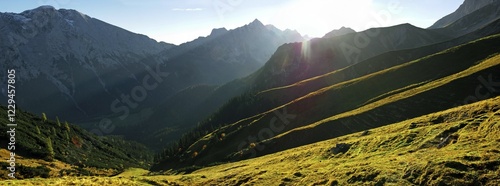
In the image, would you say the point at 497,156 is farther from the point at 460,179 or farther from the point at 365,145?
the point at 365,145

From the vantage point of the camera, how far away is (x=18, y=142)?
146m

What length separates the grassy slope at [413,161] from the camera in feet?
113

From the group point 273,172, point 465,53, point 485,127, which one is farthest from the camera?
point 465,53

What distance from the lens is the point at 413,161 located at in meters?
39.9

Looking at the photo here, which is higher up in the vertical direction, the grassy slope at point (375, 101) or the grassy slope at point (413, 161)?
the grassy slope at point (375, 101)

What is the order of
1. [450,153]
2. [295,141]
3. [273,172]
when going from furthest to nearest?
1. [295,141]
2. [273,172]
3. [450,153]

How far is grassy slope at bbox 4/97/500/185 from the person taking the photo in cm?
3457

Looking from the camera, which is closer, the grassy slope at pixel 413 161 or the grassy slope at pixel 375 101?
the grassy slope at pixel 413 161

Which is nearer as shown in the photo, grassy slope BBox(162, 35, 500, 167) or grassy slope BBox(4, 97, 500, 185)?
grassy slope BBox(4, 97, 500, 185)

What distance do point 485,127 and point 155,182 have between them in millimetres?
51696

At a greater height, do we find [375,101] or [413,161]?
[375,101]

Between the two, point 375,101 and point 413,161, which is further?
point 375,101

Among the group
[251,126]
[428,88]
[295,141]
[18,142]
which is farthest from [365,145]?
[18,142]

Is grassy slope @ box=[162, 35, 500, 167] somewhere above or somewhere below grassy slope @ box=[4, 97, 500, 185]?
above
